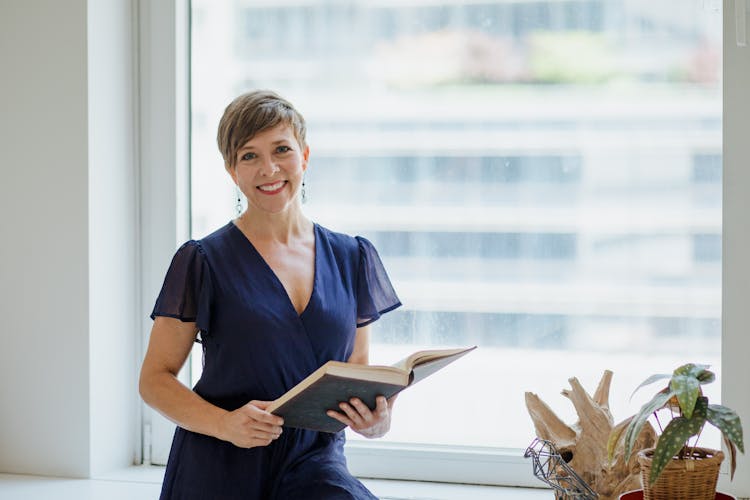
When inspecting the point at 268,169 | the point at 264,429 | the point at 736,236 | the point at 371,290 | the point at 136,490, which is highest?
the point at 268,169

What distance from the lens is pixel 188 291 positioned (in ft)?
6.25

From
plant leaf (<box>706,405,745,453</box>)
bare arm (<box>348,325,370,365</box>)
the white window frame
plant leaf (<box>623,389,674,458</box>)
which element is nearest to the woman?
bare arm (<box>348,325,370,365</box>)

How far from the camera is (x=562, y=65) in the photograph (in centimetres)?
254

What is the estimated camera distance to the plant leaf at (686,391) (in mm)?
1515

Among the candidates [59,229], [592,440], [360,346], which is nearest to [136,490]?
[59,229]

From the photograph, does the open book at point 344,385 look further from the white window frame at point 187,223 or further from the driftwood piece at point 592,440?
the white window frame at point 187,223

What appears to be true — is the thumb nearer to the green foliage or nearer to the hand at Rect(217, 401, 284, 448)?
the hand at Rect(217, 401, 284, 448)

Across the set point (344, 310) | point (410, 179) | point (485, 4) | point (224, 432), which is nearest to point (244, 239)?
point (344, 310)

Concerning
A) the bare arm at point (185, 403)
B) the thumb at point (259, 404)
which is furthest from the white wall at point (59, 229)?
the thumb at point (259, 404)

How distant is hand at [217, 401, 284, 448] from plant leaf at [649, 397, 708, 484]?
63 centimetres

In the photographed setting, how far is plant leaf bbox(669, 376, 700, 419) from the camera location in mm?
1515

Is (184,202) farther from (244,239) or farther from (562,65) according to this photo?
(562,65)

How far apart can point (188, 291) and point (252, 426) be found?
296mm

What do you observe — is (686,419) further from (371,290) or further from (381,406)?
(371,290)
